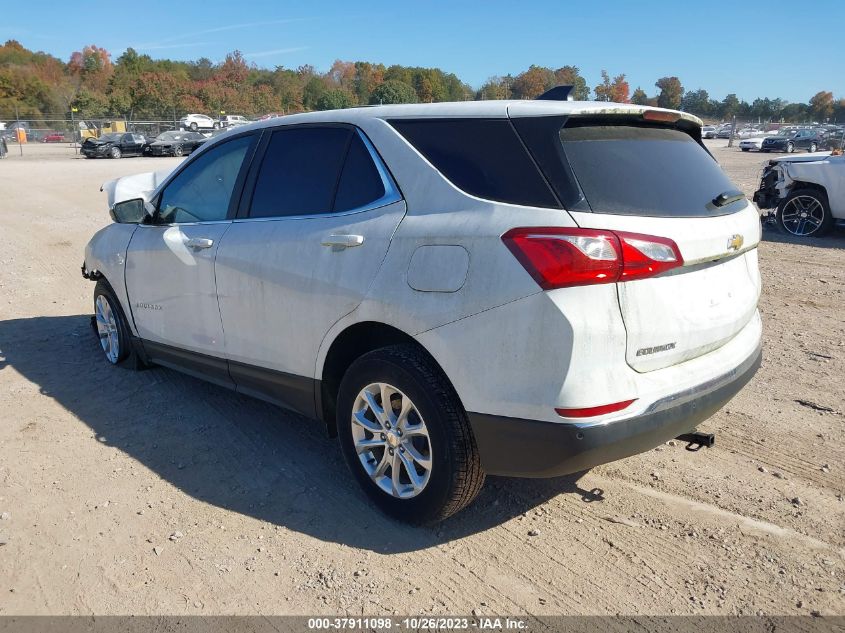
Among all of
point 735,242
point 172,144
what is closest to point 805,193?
point 735,242

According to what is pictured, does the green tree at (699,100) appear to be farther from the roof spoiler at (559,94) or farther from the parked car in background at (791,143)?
the roof spoiler at (559,94)

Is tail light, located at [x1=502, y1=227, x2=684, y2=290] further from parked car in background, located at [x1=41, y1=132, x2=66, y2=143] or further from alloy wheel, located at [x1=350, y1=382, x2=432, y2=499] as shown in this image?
parked car in background, located at [x1=41, y1=132, x2=66, y2=143]

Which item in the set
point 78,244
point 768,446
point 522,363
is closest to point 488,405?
point 522,363

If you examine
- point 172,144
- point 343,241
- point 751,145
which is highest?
point 751,145

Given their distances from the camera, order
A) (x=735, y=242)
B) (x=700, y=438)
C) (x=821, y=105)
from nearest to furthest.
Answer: (x=735, y=242) → (x=700, y=438) → (x=821, y=105)

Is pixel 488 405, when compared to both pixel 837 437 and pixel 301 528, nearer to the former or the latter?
pixel 301 528

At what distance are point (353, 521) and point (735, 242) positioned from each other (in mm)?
2146

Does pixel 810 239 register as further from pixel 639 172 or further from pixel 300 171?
pixel 300 171

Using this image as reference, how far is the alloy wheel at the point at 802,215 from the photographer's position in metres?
10.6

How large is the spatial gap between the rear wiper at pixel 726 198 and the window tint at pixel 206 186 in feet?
8.36

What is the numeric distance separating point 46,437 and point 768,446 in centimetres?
423

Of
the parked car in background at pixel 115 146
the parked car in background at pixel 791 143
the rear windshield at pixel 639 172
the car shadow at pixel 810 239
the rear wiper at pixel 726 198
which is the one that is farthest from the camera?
the parked car in background at pixel 791 143

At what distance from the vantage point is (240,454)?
389 centimetres

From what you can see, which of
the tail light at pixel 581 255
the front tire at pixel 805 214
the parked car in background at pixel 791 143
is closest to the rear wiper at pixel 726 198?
the tail light at pixel 581 255
